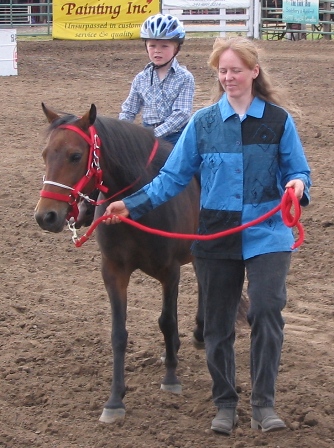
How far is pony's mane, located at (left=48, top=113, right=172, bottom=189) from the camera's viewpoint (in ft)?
14.5

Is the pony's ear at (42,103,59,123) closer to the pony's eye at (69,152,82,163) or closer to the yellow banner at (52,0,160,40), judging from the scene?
the pony's eye at (69,152,82,163)

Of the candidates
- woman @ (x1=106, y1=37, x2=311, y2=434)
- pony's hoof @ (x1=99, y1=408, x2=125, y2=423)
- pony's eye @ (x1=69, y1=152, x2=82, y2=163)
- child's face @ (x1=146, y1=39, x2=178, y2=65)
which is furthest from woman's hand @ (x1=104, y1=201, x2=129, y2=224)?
child's face @ (x1=146, y1=39, x2=178, y2=65)

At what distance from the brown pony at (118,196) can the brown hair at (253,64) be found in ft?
2.19

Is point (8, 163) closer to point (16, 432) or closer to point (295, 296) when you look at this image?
point (295, 296)

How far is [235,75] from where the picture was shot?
3.89 meters

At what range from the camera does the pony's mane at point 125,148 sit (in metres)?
4.43

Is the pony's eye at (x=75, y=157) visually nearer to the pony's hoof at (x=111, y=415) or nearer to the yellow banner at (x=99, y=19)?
the pony's hoof at (x=111, y=415)

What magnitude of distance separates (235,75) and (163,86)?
1.57 m

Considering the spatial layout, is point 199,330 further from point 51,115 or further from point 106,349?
point 51,115

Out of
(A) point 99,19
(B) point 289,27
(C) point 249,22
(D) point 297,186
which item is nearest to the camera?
(D) point 297,186

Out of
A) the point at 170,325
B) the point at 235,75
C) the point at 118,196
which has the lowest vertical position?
the point at 170,325

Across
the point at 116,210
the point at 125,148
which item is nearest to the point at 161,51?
the point at 125,148

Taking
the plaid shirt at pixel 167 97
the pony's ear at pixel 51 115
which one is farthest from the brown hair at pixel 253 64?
the plaid shirt at pixel 167 97

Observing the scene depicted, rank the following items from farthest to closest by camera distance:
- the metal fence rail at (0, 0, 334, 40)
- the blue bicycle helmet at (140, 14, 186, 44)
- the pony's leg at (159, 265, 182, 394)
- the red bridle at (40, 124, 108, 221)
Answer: the metal fence rail at (0, 0, 334, 40), the blue bicycle helmet at (140, 14, 186, 44), the pony's leg at (159, 265, 182, 394), the red bridle at (40, 124, 108, 221)
